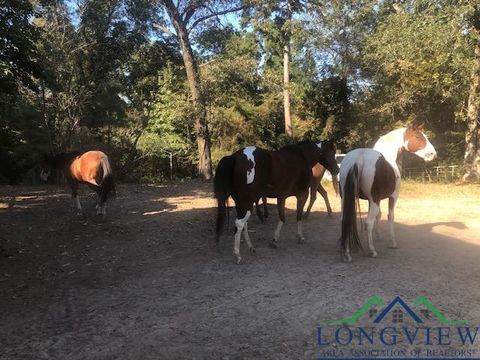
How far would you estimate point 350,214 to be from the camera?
231 inches

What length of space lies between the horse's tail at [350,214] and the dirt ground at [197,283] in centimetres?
29

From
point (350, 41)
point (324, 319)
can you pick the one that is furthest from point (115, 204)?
point (350, 41)

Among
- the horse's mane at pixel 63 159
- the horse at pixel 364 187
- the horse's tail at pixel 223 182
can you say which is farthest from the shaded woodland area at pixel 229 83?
the horse at pixel 364 187

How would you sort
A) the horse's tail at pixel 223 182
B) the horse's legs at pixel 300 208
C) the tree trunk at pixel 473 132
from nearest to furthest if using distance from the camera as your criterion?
the horse's tail at pixel 223 182 → the horse's legs at pixel 300 208 → the tree trunk at pixel 473 132

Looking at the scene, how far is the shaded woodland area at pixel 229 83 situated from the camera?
1639 centimetres

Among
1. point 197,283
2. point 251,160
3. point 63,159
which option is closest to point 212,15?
point 63,159

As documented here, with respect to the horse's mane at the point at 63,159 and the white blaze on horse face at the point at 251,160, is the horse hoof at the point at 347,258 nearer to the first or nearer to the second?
the white blaze on horse face at the point at 251,160

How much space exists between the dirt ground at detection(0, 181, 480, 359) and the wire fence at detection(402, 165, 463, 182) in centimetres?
1152

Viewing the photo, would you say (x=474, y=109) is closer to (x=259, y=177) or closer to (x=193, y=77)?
(x=193, y=77)

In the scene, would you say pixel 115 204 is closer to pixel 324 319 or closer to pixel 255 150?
pixel 255 150

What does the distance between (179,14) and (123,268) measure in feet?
52.2

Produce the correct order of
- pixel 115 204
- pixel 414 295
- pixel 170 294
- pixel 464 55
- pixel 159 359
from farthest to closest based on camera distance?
pixel 464 55
pixel 115 204
pixel 170 294
pixel 414 295
pixel 159 359

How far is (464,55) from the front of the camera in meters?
15.4

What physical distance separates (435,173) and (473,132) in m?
4.80
